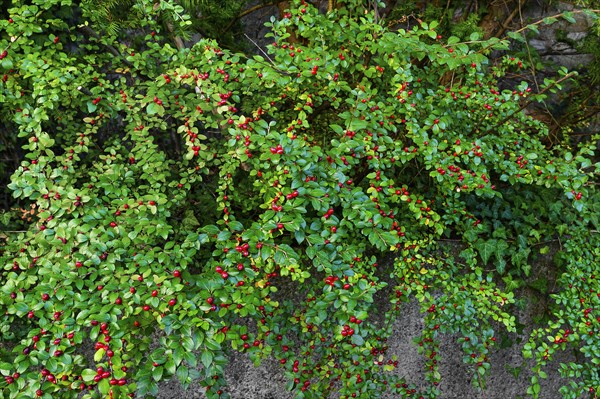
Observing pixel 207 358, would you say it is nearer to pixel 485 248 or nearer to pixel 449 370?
pixel 485 248

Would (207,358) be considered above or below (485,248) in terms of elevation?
above

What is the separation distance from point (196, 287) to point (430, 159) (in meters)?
1.24

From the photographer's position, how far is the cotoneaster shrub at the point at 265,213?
1.68 metres

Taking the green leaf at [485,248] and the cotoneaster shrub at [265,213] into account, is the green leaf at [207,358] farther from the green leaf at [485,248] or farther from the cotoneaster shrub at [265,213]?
the green leaf at [485,248]

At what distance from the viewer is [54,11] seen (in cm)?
280

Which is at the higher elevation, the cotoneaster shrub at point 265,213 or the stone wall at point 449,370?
the cotoneaster shrub at point 265,213

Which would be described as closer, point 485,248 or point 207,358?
point 207,358

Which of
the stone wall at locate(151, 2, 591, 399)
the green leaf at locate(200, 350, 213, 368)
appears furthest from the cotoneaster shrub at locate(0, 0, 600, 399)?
the stone wall at locate(151, 2, 591, 399)

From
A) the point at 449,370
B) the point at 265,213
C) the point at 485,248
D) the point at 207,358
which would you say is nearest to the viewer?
the point at 207,358

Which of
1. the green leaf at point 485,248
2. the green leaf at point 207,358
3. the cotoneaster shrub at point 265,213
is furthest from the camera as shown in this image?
the green leaf at point 485,248

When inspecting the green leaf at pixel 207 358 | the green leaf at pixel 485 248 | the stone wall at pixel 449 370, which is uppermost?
the green leaf at pixel 207 358

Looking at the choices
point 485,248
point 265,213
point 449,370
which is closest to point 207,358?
point 265,213

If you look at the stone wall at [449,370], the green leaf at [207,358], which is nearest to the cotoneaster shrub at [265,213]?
the green leaf at [207,358]

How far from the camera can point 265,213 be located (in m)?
1.75
